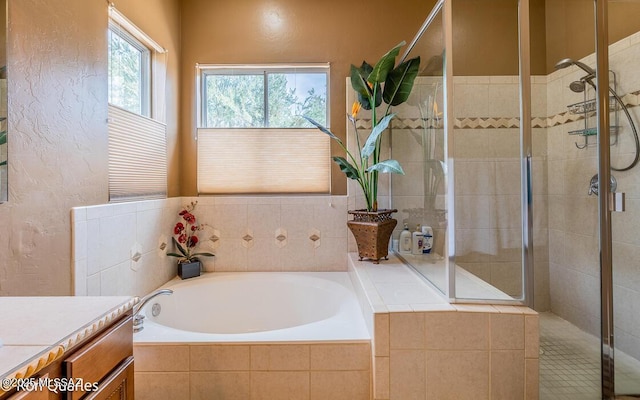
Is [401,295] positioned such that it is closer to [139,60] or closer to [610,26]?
[610,26]

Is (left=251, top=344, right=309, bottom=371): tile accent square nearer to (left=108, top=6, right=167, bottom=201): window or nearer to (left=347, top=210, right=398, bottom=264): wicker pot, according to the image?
(left=347, top=210, right=398, bottom=264): wicker pot

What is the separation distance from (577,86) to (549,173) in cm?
57

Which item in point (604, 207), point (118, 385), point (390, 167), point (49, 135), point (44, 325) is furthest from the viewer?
point (390, 167)

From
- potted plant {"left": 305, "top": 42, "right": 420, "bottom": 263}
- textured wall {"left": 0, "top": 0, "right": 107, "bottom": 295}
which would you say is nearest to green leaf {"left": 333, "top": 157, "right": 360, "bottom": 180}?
potted plant {"left": 305, "top": 42, "right": 420, "bottom": 263}

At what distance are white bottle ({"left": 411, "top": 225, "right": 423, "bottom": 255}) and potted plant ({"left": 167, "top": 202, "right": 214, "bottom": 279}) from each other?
1.47 metres

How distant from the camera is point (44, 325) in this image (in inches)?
28.5

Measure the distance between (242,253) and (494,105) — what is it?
199 centimetres

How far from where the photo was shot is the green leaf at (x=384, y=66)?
1.81 m

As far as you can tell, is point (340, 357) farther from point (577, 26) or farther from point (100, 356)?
point (577, 26)

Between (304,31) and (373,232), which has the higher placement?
(304,31)

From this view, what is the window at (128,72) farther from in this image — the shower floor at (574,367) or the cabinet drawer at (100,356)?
the shower floor at (574,367)

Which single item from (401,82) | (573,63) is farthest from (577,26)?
(401,82)

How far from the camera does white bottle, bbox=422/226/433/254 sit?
70.6 inches

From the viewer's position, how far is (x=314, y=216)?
2.38 m
